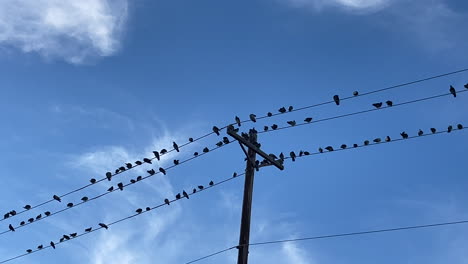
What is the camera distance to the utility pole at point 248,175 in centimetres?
1157

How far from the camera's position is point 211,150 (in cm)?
1551

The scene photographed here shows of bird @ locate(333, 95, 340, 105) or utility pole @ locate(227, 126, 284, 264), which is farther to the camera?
bird @ locate(333, 95, 340, 105)

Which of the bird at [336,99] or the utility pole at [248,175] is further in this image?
the bird at [336,99]

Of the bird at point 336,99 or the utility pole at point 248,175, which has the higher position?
the bird at point 336,99

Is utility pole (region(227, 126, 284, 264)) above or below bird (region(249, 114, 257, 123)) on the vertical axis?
below

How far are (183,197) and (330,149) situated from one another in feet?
13.5

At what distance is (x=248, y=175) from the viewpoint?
1264 cm

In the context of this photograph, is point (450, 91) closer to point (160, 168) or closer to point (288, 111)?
point (288, 111)

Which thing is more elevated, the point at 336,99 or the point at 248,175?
the point at 336,99

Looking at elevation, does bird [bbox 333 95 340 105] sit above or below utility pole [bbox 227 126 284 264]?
above

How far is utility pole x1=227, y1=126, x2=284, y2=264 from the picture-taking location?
38.0 feet

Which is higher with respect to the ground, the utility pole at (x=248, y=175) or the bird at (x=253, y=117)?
the bird at (x=253, y=117)

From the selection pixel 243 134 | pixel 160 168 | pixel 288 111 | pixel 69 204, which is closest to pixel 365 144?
pixel 288 111

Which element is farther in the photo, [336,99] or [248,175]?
[336,99]
